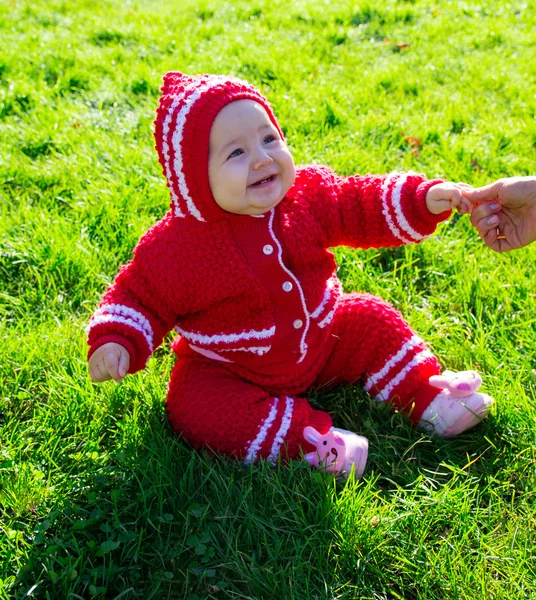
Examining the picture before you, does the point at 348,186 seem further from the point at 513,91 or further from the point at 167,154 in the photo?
the point at 513,91

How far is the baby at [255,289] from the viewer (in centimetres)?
200

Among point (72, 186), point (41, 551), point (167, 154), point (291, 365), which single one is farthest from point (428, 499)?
point (72, 186)

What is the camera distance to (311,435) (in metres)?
2.18

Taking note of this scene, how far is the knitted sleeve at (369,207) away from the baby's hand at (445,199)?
0.08 feet

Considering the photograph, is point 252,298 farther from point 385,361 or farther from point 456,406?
point 456,406

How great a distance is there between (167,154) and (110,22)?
4477 millimetres

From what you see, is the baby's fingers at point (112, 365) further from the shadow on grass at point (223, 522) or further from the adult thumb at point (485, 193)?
the adult thumb at point (485, 193)

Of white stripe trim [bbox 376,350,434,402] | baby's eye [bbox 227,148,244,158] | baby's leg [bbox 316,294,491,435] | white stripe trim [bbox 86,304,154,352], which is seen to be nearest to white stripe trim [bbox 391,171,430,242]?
baby's leg [bbox 316,294,491,435]

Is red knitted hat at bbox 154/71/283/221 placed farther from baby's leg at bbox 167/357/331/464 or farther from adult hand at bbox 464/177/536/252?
adult hand at bbox 464/177/536/252

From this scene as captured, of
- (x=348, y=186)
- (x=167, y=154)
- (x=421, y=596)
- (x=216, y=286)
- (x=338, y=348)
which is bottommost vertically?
(x=421, y=596)

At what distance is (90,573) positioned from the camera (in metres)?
1.84

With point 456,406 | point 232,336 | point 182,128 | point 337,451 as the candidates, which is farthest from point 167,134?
point 456,406

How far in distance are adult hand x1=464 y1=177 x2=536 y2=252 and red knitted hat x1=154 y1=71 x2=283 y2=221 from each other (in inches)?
30.5

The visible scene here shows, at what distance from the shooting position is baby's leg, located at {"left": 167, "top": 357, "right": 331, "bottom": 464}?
218 cm
